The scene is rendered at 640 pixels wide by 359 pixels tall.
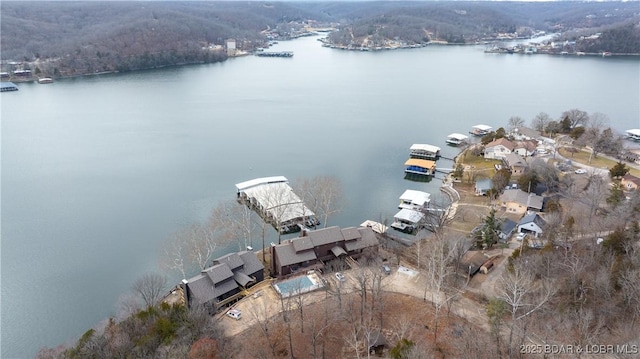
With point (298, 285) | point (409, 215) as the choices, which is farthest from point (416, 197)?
point (298, 285)

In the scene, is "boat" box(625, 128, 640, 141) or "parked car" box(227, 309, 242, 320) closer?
"parked car" box(227, 309, 242, 320)

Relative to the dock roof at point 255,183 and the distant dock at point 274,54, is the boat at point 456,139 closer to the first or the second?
the dock roof at point 255,183

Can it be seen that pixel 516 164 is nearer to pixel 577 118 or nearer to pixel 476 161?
pixel 476 161

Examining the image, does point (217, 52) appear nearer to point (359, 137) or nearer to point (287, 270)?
point (359, 137)

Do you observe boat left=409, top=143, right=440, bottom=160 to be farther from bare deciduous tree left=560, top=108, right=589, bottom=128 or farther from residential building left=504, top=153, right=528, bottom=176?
bare deciduous tree left=560, top=108, right=589, bottom=128

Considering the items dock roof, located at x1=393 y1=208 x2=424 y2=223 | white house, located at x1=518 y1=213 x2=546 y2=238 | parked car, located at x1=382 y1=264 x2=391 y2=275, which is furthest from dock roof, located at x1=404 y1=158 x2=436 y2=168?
parked car, located at x1=382 y1=264 x2=391 y2=275

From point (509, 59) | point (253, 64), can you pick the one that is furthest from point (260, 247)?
point (509, 59)
